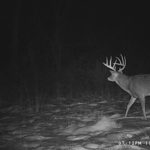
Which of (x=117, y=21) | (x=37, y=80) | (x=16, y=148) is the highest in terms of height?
(x=117, y=21)

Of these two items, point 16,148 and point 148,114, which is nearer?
point 16,148

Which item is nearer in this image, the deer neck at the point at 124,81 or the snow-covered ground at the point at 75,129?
→ the snow-covered ground at the point at 75,129

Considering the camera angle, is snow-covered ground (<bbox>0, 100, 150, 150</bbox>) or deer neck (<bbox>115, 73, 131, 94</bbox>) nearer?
snow-covered ground (<bbox>0, 100, 150, 150</bbox>)

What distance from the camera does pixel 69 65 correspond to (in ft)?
63.4

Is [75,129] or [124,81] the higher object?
[124,81]

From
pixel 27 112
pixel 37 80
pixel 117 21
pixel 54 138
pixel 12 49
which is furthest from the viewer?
pixel 117 21

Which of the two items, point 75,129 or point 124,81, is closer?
point 75,129

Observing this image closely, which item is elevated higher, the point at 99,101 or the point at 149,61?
the point at 149,61

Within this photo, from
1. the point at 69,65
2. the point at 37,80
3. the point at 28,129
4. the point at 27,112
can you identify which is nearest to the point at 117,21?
the point at 69,65

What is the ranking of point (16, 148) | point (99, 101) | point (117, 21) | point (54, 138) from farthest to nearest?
point (117, 21) → point (99, 101) → point (54, 138) → point (16, 148)

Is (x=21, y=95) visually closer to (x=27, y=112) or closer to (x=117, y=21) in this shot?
(x=27, y=112)

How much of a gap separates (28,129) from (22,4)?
1682 centimetres

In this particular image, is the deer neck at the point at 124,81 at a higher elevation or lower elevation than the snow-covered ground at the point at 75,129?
higher

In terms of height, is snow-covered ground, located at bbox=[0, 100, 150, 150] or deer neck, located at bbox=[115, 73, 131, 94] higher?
deer neck, located at bbox=[115, 73, 131, 94]
